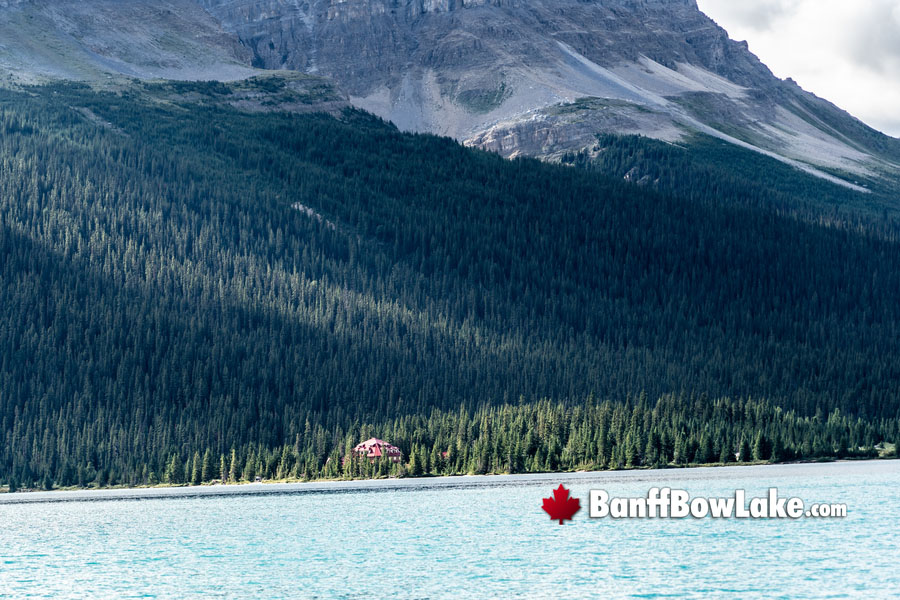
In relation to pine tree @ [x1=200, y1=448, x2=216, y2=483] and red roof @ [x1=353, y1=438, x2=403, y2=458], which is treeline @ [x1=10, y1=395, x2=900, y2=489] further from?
red roof @ [x1=353, y1=438, x2=403, y2=458]

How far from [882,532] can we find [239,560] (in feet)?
144

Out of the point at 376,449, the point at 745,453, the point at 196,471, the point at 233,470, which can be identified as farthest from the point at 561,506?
the point at 196,471

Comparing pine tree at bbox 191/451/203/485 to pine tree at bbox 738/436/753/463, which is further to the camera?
pine tree at bbox 191/451/203/485

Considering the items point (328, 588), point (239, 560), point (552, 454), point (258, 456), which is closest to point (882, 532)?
point (328, 588)

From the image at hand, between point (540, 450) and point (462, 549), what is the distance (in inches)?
3652

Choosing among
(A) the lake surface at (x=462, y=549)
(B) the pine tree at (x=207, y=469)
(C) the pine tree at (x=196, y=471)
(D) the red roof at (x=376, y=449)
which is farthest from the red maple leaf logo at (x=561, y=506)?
(B) the pine tree at (x=207, y=469)

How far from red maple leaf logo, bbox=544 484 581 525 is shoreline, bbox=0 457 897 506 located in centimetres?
2908

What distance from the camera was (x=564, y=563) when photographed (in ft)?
267

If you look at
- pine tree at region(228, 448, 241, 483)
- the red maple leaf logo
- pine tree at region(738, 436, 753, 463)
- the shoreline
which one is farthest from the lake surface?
pine tree at region(228, 448, 241, 483)

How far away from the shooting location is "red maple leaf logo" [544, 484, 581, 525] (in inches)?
4284

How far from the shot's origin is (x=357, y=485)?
169 m

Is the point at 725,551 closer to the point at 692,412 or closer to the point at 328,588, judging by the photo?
the point at 328,588

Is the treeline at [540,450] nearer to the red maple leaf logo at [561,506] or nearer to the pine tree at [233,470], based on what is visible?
the pine tree at [233,470]

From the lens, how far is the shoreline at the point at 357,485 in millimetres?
156750
